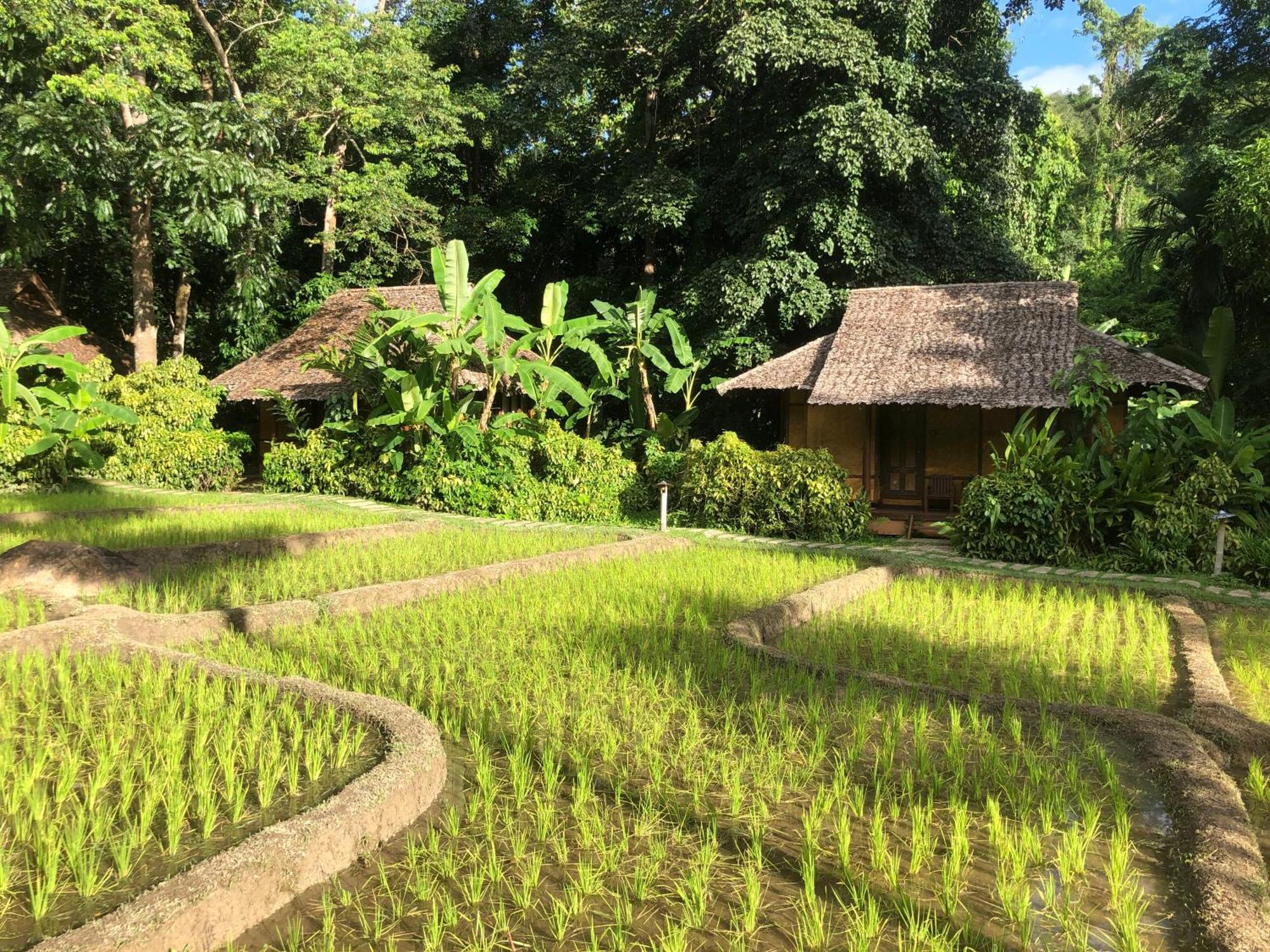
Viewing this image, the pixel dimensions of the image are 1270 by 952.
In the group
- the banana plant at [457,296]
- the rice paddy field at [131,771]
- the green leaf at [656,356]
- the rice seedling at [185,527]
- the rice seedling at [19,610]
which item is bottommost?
the rice paddy field at [131,771]

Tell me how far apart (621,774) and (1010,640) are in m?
3.28

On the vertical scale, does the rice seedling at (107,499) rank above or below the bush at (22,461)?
below

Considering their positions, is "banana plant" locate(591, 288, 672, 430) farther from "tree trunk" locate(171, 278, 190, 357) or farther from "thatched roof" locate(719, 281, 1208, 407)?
"tree trunk" locate(171, 278, 190, 357)

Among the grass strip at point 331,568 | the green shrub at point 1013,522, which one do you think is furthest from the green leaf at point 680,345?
the green shrub at point 1013,522

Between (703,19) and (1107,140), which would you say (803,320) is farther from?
(1107,140)

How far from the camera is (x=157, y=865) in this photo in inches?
100

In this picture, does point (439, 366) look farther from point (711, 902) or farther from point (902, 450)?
point (711, 902)

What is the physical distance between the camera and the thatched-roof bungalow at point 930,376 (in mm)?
11102

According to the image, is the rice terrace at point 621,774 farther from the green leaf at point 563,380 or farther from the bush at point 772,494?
the green leaf at point 563,380

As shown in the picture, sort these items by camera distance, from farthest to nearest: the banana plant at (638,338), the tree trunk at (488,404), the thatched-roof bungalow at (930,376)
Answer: the banana plant at (638,338)
the tree trunk at (488,404)
the thatched-roof bungalow at (930,376)

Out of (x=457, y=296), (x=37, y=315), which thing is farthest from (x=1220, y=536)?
(x=37, y=315)

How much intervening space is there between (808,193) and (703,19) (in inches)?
152

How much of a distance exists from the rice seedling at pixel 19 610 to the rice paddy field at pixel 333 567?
0.08 m

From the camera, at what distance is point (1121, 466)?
8820mm
